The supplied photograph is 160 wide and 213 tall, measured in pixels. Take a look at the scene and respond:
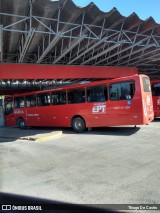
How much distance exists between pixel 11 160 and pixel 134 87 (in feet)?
22.4

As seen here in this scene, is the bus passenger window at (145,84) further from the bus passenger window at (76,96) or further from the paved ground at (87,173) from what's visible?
the paved ground at (87,173)

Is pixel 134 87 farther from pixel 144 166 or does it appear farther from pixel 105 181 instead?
pixel 105 181

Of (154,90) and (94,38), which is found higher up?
(94,38)

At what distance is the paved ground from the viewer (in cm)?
458

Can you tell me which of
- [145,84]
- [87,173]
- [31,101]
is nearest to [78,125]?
[145,84]

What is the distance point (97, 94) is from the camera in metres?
13.4

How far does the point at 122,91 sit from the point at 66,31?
166 inches

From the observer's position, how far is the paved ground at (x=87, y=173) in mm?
4582

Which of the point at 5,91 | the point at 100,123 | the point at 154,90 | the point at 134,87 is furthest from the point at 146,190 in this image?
the point at 5,91

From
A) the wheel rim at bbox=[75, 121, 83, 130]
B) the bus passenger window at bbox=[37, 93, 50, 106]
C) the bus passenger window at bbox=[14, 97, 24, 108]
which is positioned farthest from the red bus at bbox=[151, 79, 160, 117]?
the bus passenger window at bbox=[14, 97, 24, 108]

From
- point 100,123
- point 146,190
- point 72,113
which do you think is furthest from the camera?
point 72,113

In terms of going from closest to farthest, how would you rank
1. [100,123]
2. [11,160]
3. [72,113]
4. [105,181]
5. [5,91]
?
[105,181] → [11,160] → [100,123] → [72,113] → [5,91]

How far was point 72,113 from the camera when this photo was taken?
572 inches

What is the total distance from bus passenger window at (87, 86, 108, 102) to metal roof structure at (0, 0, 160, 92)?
8.98 ft
